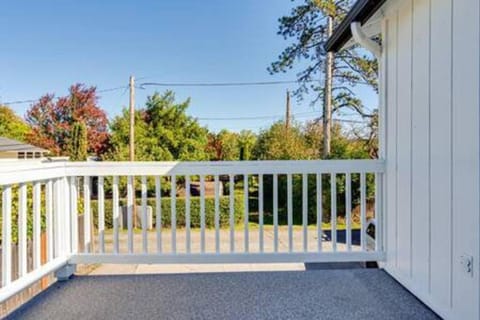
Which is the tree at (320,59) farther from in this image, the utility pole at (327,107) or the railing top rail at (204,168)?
the railing top rail at (204,168)

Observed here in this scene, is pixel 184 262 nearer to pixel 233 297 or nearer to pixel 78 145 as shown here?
pixel 233 297

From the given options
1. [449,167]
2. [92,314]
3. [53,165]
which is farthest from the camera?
[53,165]

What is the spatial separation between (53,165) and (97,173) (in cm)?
31

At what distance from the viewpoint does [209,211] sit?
11.6 metres

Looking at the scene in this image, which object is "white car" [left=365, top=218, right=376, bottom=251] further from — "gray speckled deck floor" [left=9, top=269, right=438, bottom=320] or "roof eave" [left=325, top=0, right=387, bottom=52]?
"roof eave" [left=325, top=0, right=387, bottom=52]

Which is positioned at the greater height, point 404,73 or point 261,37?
point 261,37

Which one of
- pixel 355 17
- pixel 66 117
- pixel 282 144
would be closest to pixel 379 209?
pixel 355 17

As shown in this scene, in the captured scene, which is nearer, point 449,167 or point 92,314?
point 449,167

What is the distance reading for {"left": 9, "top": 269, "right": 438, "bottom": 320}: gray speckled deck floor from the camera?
7.52ft

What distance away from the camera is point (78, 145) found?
14.9 meters

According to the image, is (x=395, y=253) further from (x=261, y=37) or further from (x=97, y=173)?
(x=261, y=37)

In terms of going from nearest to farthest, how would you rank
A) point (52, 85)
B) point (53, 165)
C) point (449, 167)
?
point (449, 167), point (53, 165), point (52, 85)

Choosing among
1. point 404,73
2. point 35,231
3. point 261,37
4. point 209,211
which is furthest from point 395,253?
point 261,37

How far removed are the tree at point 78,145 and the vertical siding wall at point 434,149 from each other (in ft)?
45.2
